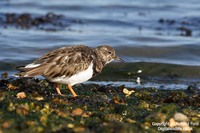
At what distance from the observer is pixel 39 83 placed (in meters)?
6.68

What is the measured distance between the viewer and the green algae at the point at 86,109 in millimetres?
4219

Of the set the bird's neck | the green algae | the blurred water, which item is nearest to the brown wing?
the bird's neck

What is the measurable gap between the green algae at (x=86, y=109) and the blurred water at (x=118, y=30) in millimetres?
3303

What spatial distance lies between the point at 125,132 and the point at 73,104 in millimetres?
1408

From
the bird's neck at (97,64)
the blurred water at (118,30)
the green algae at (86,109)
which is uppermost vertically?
the bird's neck at (97,64)

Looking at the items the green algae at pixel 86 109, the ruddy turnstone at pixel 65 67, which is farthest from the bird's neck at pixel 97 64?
the green algae at pixel 86 109

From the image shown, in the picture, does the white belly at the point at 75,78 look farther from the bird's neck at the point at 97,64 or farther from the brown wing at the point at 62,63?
the bird's neck at the point at 97,64

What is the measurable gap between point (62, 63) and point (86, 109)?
0.92m

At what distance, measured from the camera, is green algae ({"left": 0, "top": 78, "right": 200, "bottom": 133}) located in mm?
4219

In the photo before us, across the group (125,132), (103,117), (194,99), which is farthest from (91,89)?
(125,132)

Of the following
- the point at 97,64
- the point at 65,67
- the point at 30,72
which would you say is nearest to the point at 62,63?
the point at 65,67

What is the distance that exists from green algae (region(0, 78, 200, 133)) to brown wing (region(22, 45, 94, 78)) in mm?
268

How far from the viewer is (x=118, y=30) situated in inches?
527

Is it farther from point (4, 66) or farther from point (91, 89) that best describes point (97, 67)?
point (4, 66)
